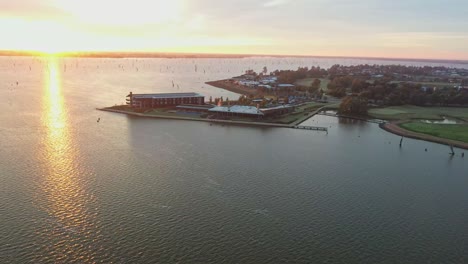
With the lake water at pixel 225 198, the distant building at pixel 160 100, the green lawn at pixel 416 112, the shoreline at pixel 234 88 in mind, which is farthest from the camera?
the shoreline at pixel 234 88

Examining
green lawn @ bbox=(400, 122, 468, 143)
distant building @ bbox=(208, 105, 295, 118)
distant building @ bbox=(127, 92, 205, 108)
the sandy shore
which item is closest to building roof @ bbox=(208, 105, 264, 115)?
distant building @ bbox=(208, 105, 295, 118)

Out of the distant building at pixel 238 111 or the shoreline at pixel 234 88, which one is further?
the shoreline at pixel 234 88

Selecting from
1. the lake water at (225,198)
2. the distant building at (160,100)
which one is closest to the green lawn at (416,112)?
the lake water at (225,198)

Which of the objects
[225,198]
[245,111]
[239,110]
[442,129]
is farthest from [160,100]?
[442,129]

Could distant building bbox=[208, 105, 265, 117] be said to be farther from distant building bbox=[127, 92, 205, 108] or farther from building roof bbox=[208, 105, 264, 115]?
distant building bbox=[127, 92, 205, 108]

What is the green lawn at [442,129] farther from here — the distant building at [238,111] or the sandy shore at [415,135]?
the distant building at [238,111]

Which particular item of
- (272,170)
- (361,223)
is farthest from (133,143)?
(361,223)
